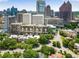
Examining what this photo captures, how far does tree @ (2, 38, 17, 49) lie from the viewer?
6.70ft

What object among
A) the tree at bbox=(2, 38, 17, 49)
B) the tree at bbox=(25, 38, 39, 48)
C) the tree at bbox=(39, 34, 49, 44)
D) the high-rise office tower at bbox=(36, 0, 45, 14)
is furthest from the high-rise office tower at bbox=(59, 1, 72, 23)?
the tree at bbox=(2, 38, 17, 49)

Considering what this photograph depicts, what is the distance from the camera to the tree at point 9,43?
204cm

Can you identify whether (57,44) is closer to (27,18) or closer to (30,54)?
(30,54)

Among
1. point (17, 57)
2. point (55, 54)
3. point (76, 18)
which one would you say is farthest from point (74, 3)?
point (17, 57)

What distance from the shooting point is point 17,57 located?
6.62ft

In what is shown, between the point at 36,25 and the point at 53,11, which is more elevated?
the point at 53,11

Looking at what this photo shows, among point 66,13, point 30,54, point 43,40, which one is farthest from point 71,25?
point 30,54

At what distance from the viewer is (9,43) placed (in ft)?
6.72

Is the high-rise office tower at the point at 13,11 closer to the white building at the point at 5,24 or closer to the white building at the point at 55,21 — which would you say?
the white building at the point at 5,24

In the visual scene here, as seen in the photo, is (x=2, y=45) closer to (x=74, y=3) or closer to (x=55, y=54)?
(x=55, y=54)

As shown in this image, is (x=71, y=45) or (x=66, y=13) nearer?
(x=71, y=45)

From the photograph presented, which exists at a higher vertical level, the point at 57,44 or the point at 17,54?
the point at 57,44

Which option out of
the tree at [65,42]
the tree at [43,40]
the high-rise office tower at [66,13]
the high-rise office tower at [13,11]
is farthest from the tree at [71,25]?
the high-rise office tower at [13,11]

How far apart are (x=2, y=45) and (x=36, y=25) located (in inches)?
19.1
